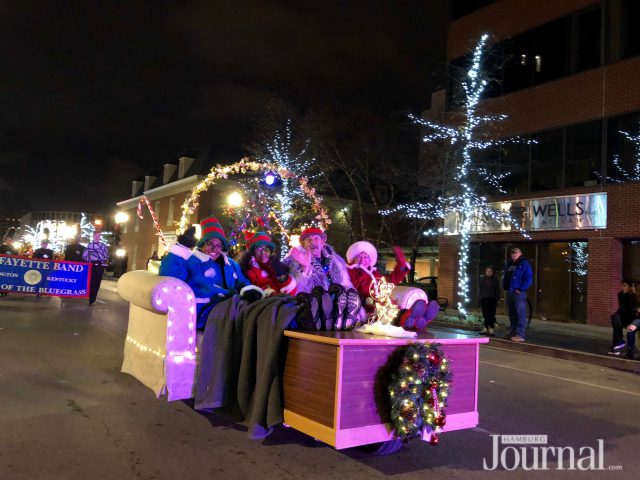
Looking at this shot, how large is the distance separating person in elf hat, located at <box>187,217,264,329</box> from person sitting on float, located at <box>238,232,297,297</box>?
0.58 ft

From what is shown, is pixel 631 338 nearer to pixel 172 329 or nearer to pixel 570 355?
pixel 570 355

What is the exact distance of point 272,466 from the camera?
12.4 feet

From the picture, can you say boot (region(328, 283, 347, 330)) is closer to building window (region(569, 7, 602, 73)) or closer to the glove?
the glove

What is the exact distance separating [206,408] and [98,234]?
33.3 ft

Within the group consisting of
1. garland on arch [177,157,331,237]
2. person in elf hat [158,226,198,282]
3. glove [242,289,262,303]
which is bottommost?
glove [242,289,262,303]

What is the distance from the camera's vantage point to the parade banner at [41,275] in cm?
1233

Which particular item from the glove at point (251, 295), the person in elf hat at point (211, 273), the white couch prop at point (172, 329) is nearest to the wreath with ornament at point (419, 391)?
the white couch prop at point (172, 329)

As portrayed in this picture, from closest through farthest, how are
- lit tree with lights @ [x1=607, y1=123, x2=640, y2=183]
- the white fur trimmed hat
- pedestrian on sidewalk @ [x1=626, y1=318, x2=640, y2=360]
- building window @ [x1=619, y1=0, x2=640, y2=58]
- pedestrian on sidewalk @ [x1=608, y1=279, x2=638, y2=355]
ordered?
the white fur trimmed hat → pedestrian on sidewalk @ [x1=626, y1=318, x2=640, y2=360] → pedestrian on sidewalk @ [x1=608, y1=279, x2=638, y2=355] → lit tree with lights @ [x1=607, y1=123, x2=640, y2=183] → building window @ [x1=619, y1=0, x2=640, y2=58]

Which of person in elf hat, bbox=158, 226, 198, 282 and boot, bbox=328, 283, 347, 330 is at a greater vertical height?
person in elf hat, bbox=158, 226, 198, 282

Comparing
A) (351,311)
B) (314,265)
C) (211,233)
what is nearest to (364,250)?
(314,265)

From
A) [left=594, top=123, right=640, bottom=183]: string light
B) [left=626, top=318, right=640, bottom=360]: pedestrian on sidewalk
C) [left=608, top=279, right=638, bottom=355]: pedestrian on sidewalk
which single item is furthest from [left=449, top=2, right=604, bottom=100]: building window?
[left=626, top=318, right=640, bottom=360]: pedestrian on sidewalk

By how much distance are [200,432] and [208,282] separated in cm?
156

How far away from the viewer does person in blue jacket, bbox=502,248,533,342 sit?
1125 cm

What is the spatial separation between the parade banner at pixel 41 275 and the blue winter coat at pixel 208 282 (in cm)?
820
